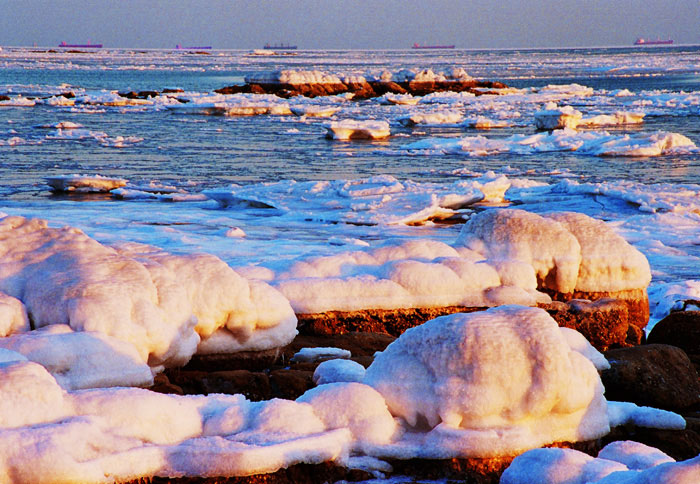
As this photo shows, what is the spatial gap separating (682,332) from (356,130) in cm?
2039

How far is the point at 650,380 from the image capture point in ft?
16.3

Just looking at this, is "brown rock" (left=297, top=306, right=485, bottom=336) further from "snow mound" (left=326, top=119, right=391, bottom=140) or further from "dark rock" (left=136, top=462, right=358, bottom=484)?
"snow mound" (left=326, top=119, right=391, bottom=140)

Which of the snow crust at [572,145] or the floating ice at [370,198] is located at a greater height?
the floating ice at [370,198]

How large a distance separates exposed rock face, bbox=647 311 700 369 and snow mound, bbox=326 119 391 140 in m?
19.7

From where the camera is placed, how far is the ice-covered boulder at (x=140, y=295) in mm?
4582

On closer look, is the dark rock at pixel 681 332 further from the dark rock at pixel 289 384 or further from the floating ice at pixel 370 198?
the floating ice at pixel 370 198

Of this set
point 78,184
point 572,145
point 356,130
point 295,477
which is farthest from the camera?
point 356,130

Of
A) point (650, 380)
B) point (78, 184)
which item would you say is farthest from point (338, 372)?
point (78, 184)

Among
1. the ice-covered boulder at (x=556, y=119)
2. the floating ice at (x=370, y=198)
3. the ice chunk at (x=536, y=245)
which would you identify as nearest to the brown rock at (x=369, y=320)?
the ice chunk at (x=536, y=245)

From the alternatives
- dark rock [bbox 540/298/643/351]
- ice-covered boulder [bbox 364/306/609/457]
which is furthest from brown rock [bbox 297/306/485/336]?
ice-covered boulder [bbox 364/306/609/457]

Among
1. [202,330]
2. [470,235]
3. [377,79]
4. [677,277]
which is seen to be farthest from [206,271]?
[377,79]

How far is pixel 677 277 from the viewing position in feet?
32.5

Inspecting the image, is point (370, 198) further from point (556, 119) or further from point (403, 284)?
point (556, 119)

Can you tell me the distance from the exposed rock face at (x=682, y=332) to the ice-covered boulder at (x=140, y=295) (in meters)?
2.79
